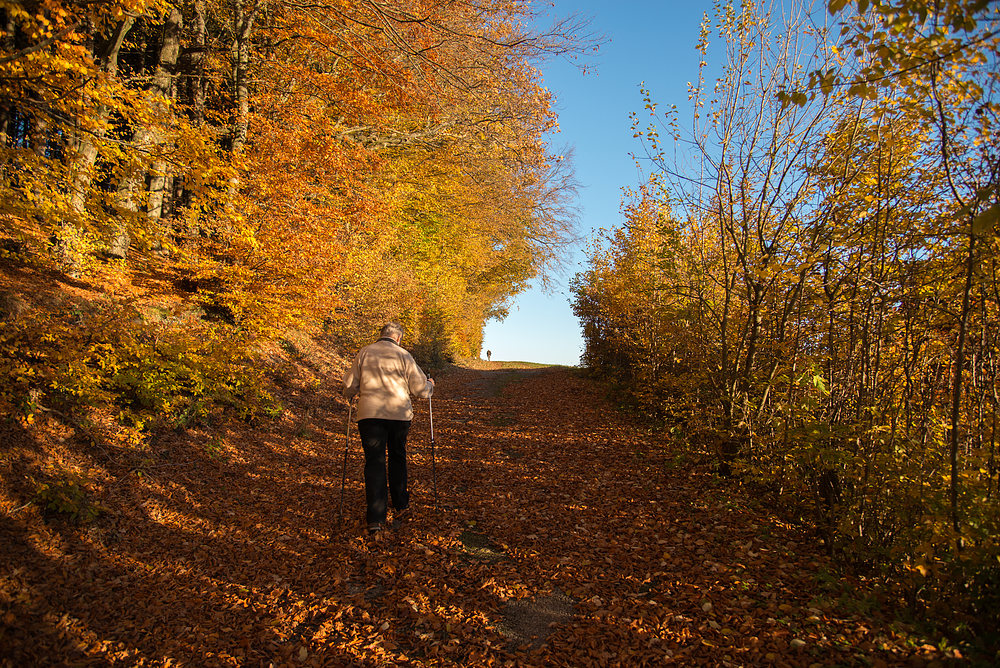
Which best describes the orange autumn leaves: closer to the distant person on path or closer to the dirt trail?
the dirt trail

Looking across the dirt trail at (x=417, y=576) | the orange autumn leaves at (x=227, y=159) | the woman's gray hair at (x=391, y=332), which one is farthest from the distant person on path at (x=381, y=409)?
the orange autumn leaves at (x=227, y=159)

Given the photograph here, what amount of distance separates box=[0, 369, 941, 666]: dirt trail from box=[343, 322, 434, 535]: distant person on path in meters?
0.41

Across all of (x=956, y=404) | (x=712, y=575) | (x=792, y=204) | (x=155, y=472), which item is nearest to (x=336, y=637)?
(x=712, y=575)

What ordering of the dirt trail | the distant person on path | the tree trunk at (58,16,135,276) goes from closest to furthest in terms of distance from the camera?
the dirt trail
the distant person on path
the tree trunk at (58,16,135,276)

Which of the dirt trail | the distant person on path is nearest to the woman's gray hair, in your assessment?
the distant person on path

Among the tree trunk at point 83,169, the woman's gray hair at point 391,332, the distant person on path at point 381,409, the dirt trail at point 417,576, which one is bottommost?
the dirt trail at point 417,576

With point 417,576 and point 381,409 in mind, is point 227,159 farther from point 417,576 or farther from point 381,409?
point 417,576

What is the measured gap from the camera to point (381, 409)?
545cm

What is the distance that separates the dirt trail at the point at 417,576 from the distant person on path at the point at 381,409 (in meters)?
0.41

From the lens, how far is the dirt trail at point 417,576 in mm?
3500

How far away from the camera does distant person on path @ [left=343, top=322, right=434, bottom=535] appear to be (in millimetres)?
5398

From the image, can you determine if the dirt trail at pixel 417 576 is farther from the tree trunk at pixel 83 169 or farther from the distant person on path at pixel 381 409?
the tree trunk at pixel 83 169

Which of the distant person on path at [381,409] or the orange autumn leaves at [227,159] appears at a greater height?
the orange autumn leaves at [227,159]

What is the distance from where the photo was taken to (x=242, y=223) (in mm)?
7953
